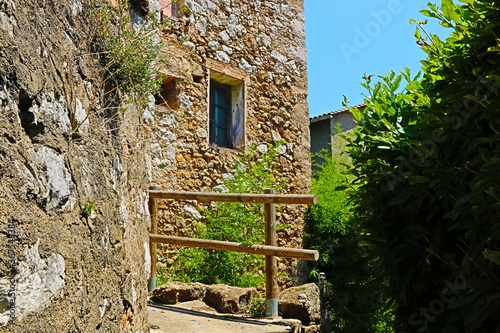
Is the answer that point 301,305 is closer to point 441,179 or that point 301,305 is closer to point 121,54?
point 441,179

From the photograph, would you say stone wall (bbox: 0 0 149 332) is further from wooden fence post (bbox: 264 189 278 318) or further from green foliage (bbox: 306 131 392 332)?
green foliage (bbox: 306 131 392 332)

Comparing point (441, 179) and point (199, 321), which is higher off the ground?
point (441, 179)

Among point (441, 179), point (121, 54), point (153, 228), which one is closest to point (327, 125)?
point (153, 228)

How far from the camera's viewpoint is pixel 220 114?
709cm

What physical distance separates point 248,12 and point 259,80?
103 cm

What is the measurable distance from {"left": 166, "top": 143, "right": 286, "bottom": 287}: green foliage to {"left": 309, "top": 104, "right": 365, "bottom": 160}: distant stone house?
6485 mm

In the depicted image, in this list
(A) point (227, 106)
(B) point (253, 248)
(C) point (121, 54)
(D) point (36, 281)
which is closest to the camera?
(D) point (36, 281)

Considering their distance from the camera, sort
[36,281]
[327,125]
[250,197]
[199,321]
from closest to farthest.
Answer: [36,281] < [199,321] < [250,197] < [327,125]

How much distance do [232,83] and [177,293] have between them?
3.59 metres

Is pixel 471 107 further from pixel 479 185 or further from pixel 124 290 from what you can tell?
pixel 124 290

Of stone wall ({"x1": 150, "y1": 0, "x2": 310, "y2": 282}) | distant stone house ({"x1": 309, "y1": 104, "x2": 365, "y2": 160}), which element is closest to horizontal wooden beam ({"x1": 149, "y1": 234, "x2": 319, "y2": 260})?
stone wall ({"x1": 150, "y1": 0, "x2": 310, "y2": 282})

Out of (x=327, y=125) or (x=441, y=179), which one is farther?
(x=327, y=125)

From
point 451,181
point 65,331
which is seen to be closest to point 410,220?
point 451,181

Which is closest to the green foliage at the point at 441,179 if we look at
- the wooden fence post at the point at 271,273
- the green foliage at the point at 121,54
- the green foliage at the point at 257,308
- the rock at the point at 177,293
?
the green foliage at the point at 121,54
